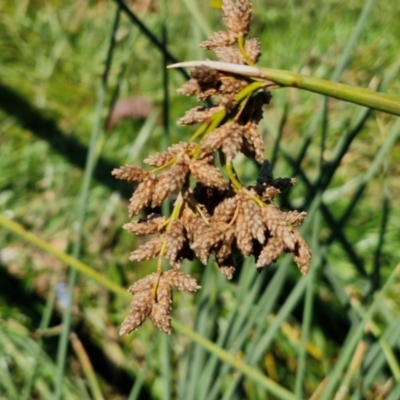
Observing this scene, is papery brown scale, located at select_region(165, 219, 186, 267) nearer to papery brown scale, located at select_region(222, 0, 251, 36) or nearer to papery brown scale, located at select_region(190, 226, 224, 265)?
papery brown scale, located at select_region(190, 226, 224, 265)

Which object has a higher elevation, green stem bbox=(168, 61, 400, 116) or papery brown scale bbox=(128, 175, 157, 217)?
green stem bbox=(168, 61, 400, 116)

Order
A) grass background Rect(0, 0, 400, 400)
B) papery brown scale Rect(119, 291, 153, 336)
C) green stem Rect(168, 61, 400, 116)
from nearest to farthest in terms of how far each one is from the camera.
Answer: green stem Rect(168, 61, 400, 116), papery brown scale Rect(119, 291, 153, 336), grass background Rect(0, 0, 400, 400)

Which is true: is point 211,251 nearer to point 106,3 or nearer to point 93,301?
point 93,301

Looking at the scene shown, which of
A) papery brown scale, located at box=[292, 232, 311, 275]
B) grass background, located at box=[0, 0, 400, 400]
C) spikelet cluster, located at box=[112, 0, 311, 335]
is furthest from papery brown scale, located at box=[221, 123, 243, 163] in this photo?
grass background, located at box=[0, 0, 400, 400]

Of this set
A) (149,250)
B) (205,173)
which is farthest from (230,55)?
(149,250)

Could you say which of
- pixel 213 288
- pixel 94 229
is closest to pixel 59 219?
pixel 94 229

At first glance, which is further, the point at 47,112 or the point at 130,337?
the point at 47,112

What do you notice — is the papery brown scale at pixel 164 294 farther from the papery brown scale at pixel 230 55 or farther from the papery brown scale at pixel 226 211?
the papery brown scale at pixel 230 55

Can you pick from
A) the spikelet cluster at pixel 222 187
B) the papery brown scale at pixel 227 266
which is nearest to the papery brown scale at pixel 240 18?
the spikelet cluster at pixel 222 187
